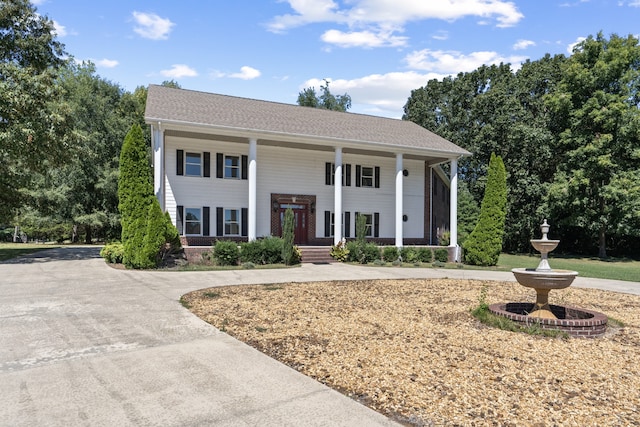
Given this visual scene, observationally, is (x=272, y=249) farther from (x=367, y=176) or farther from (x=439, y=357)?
(x=439, y=357)

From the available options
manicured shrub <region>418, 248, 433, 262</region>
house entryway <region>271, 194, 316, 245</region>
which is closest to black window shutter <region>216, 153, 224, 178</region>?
house entryway <region>271, 194, 316, 245</region>

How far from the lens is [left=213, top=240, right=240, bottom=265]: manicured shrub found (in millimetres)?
16125

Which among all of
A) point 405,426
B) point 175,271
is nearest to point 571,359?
point 405,426

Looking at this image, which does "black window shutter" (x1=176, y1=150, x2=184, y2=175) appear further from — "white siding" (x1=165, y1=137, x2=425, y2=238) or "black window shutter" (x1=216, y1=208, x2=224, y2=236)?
"black window shutter" (x1=216, y1=208, x2=224, y2=236)

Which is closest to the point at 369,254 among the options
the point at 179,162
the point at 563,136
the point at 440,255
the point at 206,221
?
the point at 440,255

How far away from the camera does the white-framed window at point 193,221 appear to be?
63.5 ft

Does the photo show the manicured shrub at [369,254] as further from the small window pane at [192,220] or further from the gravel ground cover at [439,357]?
the gravel ground cover at [439,357]

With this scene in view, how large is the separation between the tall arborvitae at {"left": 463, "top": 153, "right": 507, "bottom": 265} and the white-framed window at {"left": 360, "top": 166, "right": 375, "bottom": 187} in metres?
6.55

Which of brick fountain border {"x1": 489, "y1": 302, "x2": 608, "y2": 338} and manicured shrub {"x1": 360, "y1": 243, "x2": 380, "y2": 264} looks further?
manicured shrub {"x1": 360, "y1": 243, "x2": 380, "y2": 264}

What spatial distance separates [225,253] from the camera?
1614 cm

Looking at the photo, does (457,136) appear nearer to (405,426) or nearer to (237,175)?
(237,175)

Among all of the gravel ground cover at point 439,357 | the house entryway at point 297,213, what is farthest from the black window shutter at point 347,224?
the gravel ground cover at point 439,357

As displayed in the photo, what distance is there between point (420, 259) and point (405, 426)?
1710 cm

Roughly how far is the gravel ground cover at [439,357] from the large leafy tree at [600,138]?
20.8m
